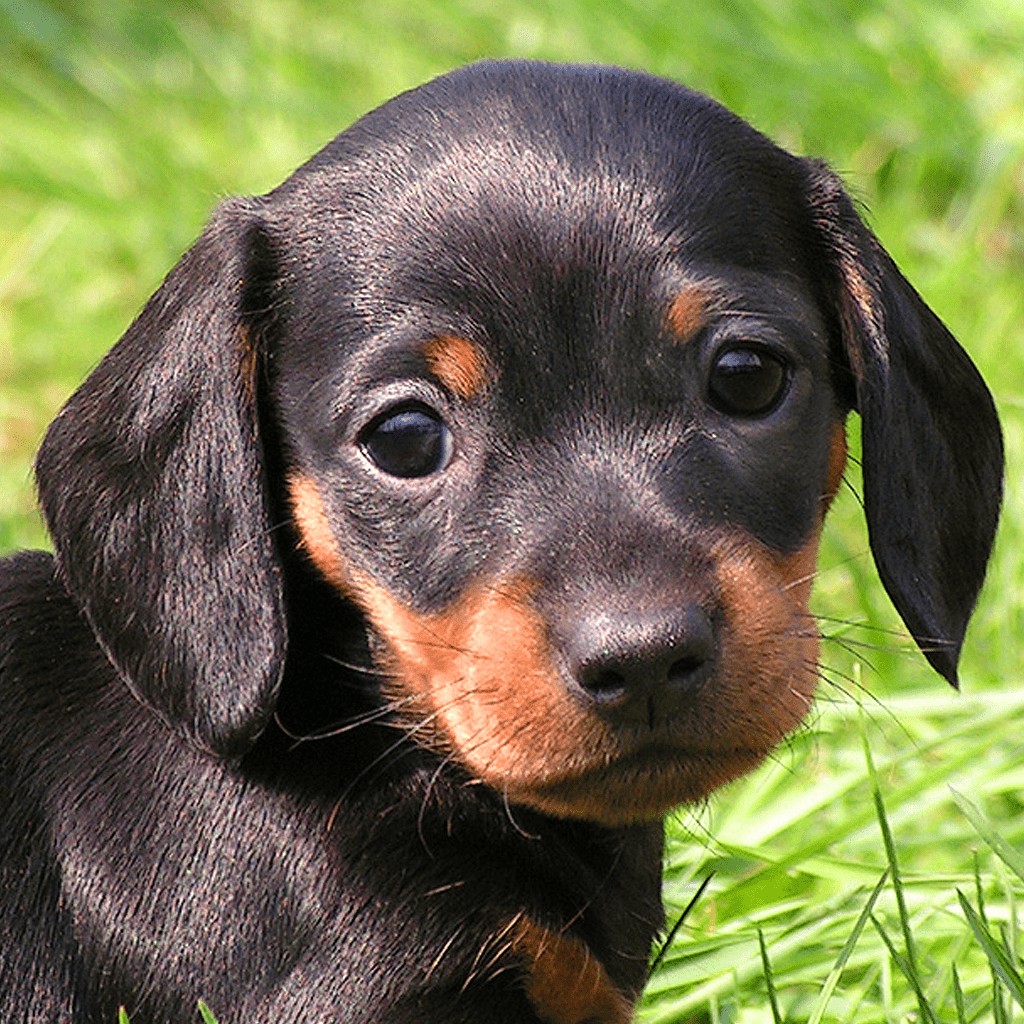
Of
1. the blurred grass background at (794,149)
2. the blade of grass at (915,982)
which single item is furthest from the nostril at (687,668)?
the blurred grass background at (794,149)

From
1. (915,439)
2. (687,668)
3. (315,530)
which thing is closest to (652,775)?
(687,668)

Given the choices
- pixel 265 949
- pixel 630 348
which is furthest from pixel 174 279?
pixel 265 949

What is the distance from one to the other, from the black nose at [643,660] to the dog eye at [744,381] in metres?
0.46

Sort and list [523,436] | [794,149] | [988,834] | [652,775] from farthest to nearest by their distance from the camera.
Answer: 1. [794,149]
2. [988,834]
3. [523,436]
4. [652,775]

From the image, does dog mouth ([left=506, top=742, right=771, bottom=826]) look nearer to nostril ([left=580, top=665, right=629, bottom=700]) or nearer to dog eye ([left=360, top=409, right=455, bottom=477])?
nostril ([left=580, top=665, right=629, bottom=700])

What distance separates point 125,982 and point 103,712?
0.42 m

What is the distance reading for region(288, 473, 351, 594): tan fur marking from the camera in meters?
→ 3.25

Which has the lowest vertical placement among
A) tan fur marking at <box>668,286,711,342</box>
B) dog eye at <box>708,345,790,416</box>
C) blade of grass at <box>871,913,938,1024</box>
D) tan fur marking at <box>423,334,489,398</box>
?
blade of grass at <box>871,913,938,1024</box>

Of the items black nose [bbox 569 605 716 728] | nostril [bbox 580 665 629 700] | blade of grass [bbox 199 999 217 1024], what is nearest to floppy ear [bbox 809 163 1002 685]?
black nose [bbox 569 605 716 728]

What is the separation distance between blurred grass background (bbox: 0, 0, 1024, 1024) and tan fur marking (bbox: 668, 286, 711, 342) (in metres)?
0.73

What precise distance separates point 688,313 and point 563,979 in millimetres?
1024

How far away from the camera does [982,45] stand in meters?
7.35

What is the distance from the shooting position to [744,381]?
10.5ft

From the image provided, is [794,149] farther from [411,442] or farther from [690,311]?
[411,442]
